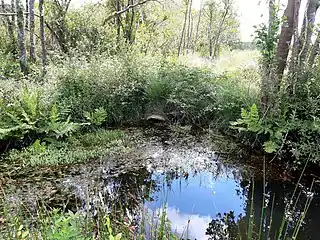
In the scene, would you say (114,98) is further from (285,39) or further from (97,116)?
(285,39)

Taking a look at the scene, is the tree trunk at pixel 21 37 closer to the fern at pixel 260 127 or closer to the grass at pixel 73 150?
the grass at pixel 73 150

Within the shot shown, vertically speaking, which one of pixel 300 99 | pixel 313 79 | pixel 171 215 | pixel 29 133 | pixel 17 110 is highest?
pixel 313 79

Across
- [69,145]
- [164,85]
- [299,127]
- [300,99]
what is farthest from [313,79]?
[69,145]

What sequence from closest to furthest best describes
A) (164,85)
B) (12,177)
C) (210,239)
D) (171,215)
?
1. (210,239)
2. (171,215)
3. (12,177)
4. (164,85)

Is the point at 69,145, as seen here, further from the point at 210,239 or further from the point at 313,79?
the point at 313,79

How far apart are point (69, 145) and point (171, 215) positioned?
2.28 m

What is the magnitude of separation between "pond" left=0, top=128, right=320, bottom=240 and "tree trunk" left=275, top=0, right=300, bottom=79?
1.60 metres

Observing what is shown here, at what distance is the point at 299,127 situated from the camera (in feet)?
13.1

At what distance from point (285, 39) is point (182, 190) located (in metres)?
2.75

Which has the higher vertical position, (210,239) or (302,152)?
(302,152)

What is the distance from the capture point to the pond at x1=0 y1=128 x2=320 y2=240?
293 cm

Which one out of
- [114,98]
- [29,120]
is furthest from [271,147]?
[29,120]

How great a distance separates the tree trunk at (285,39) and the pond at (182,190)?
160cm

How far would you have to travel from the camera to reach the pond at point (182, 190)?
9.61 ft
